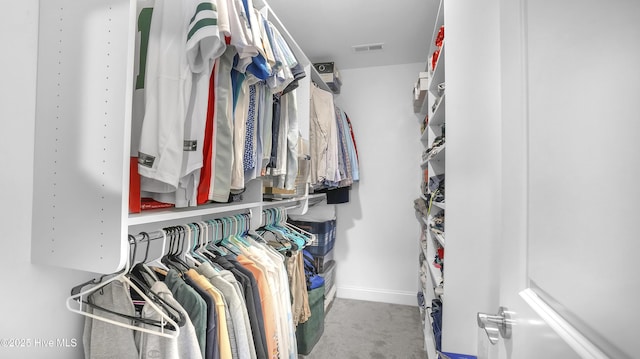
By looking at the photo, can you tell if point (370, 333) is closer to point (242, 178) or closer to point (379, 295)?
point (379, 295)

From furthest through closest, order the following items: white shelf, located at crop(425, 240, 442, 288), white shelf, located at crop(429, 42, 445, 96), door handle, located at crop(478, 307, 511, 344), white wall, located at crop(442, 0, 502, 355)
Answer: white shelf, located at crop(425, 240, 442, 288) < white shelf, located at crop(429, 42, 445, 96) < white wall, located at crop(442, 0, 502, 355) < door handle, located at crop(478, 307, 511, 344)

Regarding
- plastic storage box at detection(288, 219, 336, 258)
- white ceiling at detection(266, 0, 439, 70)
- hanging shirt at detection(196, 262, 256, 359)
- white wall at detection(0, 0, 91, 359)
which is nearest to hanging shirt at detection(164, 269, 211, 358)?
hanging shirt at detection(196, 262, 256, 359)

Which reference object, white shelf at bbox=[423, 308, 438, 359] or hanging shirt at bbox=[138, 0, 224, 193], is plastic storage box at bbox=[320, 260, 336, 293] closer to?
white shelf at bbox=[423, 308, 438, 359]

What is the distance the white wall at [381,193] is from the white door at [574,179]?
8.26ft

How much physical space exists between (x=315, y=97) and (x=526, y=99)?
208cm

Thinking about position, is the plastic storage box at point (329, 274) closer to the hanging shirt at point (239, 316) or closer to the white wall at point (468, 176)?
the white wall at point (468, 176)

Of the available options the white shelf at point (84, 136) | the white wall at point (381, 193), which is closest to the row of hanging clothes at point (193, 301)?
the white shelf at point (84, 136)

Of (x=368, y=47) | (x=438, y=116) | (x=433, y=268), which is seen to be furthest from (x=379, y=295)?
(x=368, y=47)

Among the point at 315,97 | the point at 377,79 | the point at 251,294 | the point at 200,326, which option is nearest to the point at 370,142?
the point at 377,79

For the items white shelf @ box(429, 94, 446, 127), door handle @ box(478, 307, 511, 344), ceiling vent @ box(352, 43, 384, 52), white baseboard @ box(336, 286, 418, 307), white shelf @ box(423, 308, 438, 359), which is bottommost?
white baseboard @ box(336, 286, 418, 307)

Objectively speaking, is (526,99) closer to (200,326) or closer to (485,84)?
(485,84)

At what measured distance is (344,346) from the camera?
2168mm

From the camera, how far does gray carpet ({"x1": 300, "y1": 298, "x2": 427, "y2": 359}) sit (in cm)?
209

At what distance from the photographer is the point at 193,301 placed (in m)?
0.89
